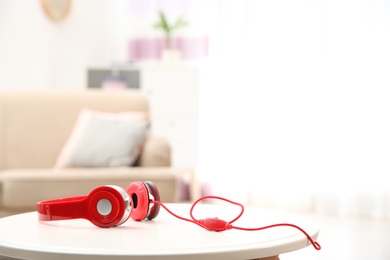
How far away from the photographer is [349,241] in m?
3.34

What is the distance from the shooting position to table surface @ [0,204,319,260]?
1188mm

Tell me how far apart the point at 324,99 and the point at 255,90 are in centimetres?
53

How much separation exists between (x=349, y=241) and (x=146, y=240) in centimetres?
225

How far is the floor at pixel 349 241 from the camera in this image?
2.88 metres

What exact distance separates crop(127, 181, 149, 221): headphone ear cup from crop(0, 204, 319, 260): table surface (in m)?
0.02

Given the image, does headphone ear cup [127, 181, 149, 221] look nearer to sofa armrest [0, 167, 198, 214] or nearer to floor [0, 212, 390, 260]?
sofa armrest [0, 167, 198, 214]

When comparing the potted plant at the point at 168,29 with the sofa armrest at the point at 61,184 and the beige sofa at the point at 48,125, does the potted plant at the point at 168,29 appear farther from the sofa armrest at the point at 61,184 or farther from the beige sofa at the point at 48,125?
the sofa armrest at the point at 61,184

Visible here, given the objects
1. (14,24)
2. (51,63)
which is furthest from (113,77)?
(14,24)

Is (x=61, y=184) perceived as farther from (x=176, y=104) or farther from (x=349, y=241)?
(x=176, y=104)

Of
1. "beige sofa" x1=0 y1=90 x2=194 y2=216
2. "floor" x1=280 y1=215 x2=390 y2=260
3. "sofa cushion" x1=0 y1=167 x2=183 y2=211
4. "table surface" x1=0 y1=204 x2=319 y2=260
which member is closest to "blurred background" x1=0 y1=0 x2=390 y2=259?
"floor" x1=280 y1=215 x2=390 y2=260

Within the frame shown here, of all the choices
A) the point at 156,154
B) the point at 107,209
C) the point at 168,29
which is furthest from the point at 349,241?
the point at 168,29

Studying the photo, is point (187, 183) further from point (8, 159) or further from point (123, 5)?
point (8, 159)

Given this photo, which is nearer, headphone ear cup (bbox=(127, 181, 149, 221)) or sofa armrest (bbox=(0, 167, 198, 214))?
headphone ear cup (bbox=(127, 181, 149, 221))

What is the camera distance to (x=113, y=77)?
5.01 meters
